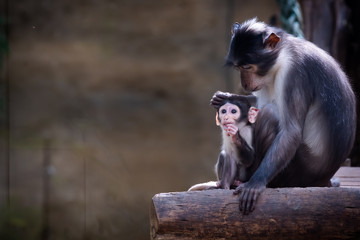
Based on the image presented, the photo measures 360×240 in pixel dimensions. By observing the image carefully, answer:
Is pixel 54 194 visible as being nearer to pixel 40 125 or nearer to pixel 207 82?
pixel 40 125

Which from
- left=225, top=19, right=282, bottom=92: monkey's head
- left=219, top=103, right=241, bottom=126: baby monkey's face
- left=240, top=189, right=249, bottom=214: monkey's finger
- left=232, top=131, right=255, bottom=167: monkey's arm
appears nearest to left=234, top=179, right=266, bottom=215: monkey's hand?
left=240, top=189, right=249, bottom=214: monkey's finger

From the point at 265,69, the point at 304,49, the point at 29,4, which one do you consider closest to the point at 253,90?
the point at 265,69

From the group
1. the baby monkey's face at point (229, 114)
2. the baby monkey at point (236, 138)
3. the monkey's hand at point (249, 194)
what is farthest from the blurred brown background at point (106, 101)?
the monkey's hand at point (249, 194)

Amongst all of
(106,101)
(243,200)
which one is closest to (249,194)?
(243,200)

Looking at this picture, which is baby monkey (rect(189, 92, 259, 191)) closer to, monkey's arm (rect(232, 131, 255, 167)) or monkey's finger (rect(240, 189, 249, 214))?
monkey's arm (rect(232, 131, 255, 167))

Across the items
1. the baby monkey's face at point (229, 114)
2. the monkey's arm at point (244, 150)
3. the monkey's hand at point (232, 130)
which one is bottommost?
the monkey's arm at point (244, 150)

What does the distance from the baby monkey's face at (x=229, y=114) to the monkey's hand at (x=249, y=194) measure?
473mm

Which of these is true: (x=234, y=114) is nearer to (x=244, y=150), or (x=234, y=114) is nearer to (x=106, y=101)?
(x=244, y=150)

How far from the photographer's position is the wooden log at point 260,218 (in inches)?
108

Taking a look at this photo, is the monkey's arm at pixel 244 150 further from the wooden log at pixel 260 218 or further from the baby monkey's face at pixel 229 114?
the wooden log at pixel 260 218

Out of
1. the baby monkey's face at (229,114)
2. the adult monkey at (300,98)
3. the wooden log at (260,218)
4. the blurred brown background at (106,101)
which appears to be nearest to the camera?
the wooden log at (260,218)

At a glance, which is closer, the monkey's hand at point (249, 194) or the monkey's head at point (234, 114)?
the monkey's hand at point (249, 194)

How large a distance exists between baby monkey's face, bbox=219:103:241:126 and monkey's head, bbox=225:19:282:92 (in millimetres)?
161

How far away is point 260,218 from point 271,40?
42.2 inches
